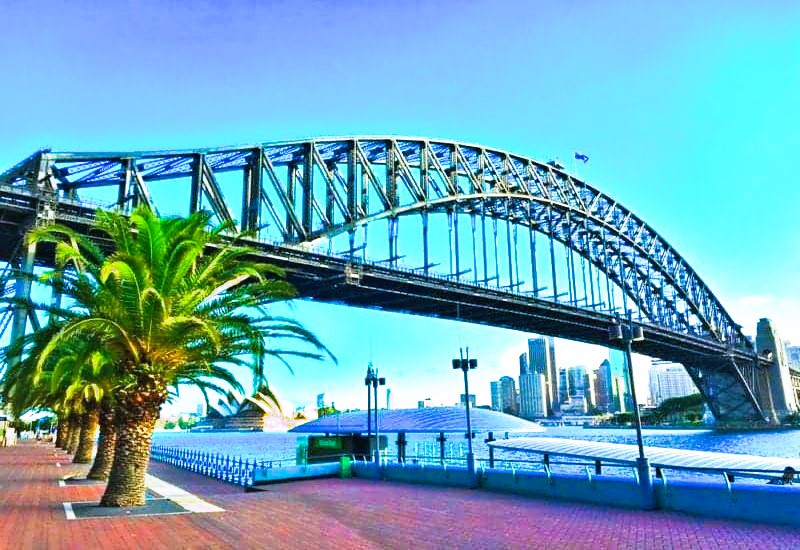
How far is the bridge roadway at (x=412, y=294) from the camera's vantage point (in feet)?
143

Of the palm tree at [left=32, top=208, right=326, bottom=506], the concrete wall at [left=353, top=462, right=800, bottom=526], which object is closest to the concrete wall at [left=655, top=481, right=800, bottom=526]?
the concrete wall at [left=353, top=462, right=800, bottom=526]

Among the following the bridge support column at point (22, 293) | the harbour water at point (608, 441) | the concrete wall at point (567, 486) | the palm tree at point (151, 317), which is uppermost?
the bridge support column at point (22, 293)

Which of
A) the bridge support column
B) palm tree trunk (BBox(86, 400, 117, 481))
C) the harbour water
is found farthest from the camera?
the harbour water

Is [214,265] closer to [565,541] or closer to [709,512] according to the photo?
[565,541]

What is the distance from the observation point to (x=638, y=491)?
18062 millimetres

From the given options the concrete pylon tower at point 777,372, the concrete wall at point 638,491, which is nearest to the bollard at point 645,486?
the concrete wall at point 638,491

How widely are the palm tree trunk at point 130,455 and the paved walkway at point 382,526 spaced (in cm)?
157

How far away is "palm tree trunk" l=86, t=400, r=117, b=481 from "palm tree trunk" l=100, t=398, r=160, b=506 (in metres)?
5.38

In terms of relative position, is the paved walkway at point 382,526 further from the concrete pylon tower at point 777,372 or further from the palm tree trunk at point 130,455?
the concrete pylon tower at point 777,372

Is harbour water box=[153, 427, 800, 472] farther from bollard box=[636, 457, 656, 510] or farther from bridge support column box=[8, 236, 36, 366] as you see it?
bridge support column box=[8, 236, 36, 366]

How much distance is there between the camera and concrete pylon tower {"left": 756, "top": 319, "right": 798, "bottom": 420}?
125688 mm

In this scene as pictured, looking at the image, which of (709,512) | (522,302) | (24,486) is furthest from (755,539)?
(522,302)

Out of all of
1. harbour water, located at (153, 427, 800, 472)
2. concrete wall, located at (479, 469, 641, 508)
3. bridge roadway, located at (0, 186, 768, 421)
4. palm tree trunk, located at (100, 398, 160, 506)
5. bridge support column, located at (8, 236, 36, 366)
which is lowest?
harbour water, located at (153, 427, 800, 472)

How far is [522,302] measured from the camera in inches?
2945
